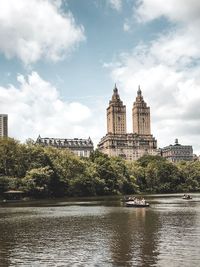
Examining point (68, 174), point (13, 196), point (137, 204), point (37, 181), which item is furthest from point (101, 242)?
point (68, 174)

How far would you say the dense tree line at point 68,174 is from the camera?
11581cm

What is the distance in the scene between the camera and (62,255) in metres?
32.5

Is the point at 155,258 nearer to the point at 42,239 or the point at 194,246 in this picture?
the point at 194,246

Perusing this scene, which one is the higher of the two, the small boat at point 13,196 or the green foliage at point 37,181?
the green foliage at point 37,181

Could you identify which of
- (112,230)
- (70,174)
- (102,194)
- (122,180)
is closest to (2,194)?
(70,174)

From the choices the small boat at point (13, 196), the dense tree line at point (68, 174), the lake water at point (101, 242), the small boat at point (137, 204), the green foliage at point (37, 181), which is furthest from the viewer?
the dense tree line at point (68, 174)

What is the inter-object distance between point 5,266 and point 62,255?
4875 millimetres

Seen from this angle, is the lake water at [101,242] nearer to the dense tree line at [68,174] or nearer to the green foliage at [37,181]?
the green foliage at [37,181]

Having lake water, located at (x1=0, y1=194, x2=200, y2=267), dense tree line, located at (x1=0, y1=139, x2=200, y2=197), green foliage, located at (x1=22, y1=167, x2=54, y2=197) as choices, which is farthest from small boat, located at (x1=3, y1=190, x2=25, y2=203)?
lake water, located at (x1=0, y1=194, x2=200, y2=267)

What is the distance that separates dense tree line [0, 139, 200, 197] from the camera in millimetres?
115812

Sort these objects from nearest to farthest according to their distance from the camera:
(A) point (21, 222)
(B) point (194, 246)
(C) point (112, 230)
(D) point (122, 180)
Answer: (B) point (194, 246)
(C) point (112, 230)
(A) point (21, 222)
(D) point (122, 180)

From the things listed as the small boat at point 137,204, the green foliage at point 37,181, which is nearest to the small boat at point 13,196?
the green foliage at point 37,181

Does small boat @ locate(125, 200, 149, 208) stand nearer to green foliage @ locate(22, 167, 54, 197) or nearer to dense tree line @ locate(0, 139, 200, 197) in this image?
green foliage @ locate(22, 167, 54, 197)

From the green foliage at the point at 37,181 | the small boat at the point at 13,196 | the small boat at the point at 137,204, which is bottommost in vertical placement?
the small boat at the point at 137,204
